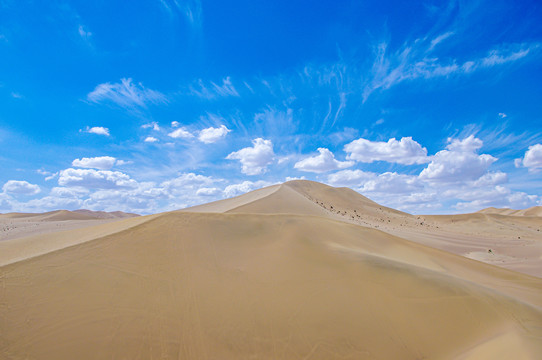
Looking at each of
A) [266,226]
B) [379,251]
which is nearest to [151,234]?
[266,226]

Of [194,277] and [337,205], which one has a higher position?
[337,205]

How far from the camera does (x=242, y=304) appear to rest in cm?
654

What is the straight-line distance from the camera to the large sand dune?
17.8 ft

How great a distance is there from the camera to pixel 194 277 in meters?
7.37

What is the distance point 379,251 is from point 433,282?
3.67 metres

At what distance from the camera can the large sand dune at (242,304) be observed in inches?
213

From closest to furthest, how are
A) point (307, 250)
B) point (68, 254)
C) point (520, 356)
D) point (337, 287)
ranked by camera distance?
point (520, 356) → point (337, 287) → point (68, 254) → point (307, 250)

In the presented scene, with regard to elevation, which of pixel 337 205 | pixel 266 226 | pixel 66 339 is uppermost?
pixel 337 205

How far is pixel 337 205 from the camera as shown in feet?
102

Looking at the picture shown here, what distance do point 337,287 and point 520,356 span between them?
3.53 metres

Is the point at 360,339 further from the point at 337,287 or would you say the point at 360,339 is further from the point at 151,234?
the point at 151,234

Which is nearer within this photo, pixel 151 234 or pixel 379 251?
pixel 151 234

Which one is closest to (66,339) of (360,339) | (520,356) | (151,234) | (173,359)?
(173,359)

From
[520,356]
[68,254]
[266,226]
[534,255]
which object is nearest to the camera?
[520,356]
